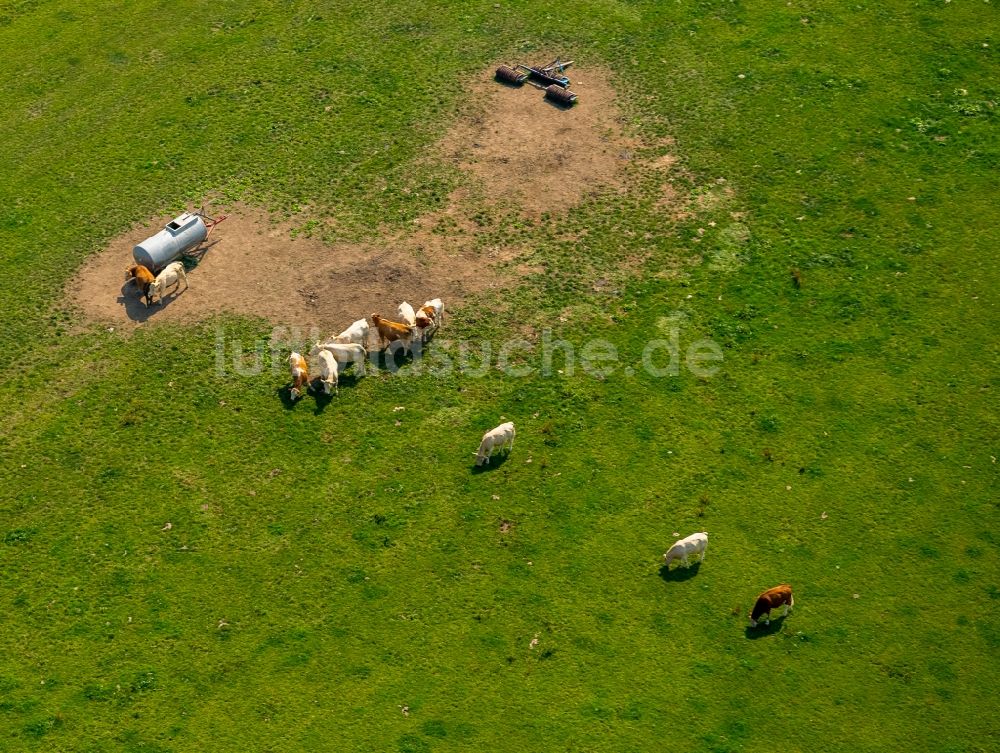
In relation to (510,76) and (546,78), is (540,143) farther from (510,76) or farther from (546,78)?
(510,76)

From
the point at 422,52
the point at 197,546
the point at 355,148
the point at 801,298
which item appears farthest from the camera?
the point at 422,52

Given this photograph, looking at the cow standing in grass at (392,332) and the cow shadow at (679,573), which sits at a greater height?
the cow standing in grass at (392,332)

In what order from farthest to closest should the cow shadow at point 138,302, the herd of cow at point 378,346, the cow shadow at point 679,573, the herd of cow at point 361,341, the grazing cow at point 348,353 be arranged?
the cow shadow at point 138,302
the grazing cow at point 348,353
the herd of cow at point 361,341
the herd of cow at point 378,346
the cow shadow at point 679,573

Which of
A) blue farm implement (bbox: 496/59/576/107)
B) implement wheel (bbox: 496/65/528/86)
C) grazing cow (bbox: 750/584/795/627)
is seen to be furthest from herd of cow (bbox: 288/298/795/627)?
implement wheel (bbox: 496/65/528/86)

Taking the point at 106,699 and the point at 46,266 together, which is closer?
the point at 106,699

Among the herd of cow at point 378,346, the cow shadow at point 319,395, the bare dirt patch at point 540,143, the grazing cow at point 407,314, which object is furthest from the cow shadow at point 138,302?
the bare dirt patch at point 540,143

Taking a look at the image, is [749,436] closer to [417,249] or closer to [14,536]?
[417,249]

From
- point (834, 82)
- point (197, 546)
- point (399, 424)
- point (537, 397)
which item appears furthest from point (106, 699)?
point (834, 82)

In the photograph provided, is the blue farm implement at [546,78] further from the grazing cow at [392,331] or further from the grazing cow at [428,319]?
the grazing cow at [392,331]
